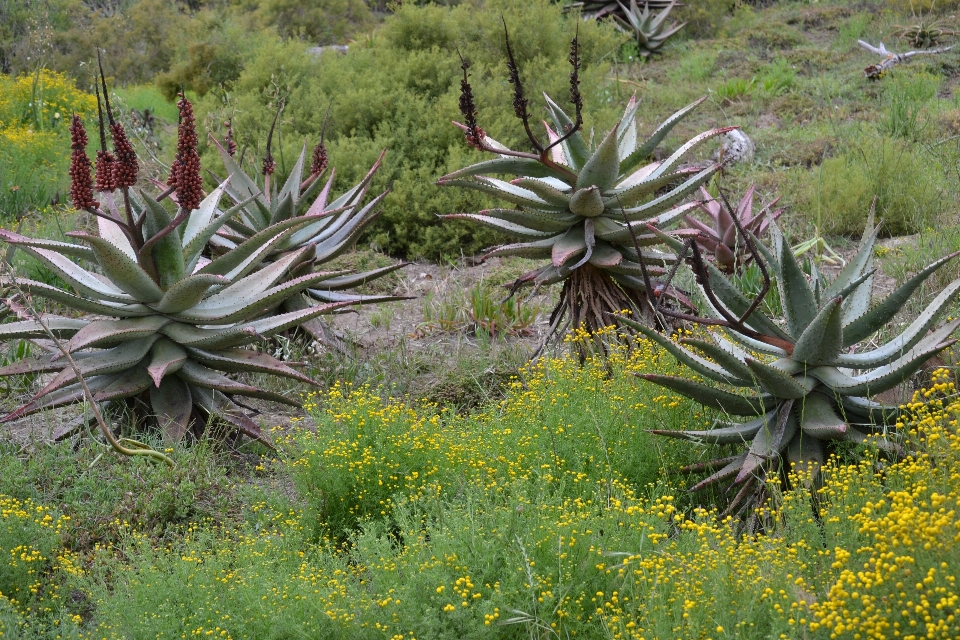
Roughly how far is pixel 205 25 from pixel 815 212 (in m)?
8.59

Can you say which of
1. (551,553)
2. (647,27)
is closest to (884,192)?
(551,553)

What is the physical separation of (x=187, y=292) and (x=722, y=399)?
255 centimetres

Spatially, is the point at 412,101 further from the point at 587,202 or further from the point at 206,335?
the point at 206,335

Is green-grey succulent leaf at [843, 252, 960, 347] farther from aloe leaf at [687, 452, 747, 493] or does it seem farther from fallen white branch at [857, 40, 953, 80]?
fallen white branch at [857, 40, 953, 80]

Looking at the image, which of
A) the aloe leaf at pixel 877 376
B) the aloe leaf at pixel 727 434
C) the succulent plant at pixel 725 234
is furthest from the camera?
the succulent plant at pixel 725 234

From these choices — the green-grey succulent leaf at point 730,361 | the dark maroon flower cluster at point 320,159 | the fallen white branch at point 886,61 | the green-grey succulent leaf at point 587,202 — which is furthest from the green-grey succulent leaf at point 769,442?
the fallen white branch at point 886,61

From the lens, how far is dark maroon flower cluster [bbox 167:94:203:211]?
172 inches

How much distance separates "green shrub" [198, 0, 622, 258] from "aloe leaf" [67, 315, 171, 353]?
3051mm

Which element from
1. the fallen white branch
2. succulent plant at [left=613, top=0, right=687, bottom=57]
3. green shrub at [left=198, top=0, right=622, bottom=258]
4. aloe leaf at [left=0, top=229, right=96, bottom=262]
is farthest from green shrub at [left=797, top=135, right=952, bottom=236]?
succulent plant at [left=613, top=0, right=687, bottom=57]

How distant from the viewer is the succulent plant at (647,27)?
14.5 m

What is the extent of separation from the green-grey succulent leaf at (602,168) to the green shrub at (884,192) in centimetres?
304

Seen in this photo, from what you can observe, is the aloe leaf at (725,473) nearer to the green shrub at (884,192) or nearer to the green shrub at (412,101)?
the green shrub at (884,192)

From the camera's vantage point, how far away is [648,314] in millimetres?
5449

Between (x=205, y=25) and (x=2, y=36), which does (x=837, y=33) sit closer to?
(x=205, y=25)
